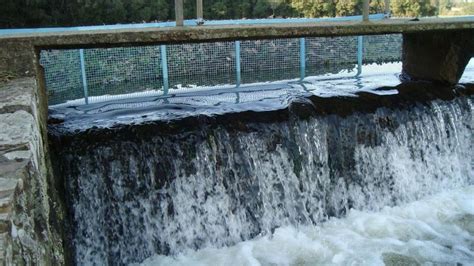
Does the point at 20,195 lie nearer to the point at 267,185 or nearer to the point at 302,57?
the point at 267,185

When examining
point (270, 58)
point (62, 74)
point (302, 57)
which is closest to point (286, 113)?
point (62, 74)

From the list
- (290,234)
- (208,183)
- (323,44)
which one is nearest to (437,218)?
(290,234)

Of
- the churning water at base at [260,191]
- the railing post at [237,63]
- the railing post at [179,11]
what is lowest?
the churning water at base at [260,191]

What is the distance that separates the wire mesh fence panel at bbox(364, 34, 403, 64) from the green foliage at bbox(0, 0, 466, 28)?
37.0ft

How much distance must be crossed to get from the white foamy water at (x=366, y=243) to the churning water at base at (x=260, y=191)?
20mm

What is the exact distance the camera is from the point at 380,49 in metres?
11.8

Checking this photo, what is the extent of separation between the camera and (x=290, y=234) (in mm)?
5637

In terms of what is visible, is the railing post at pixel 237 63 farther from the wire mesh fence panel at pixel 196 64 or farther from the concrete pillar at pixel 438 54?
the concrete pillar at pixel 438 54

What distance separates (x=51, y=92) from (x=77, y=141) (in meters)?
3.60

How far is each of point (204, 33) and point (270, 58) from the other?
6121mm

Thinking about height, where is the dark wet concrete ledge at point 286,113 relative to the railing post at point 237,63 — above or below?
below

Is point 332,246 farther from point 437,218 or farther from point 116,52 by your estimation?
point 116,52

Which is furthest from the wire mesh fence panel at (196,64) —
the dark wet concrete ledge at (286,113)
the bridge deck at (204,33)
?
the bridge deck at (204,33)

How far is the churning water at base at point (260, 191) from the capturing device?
16.7 feet
